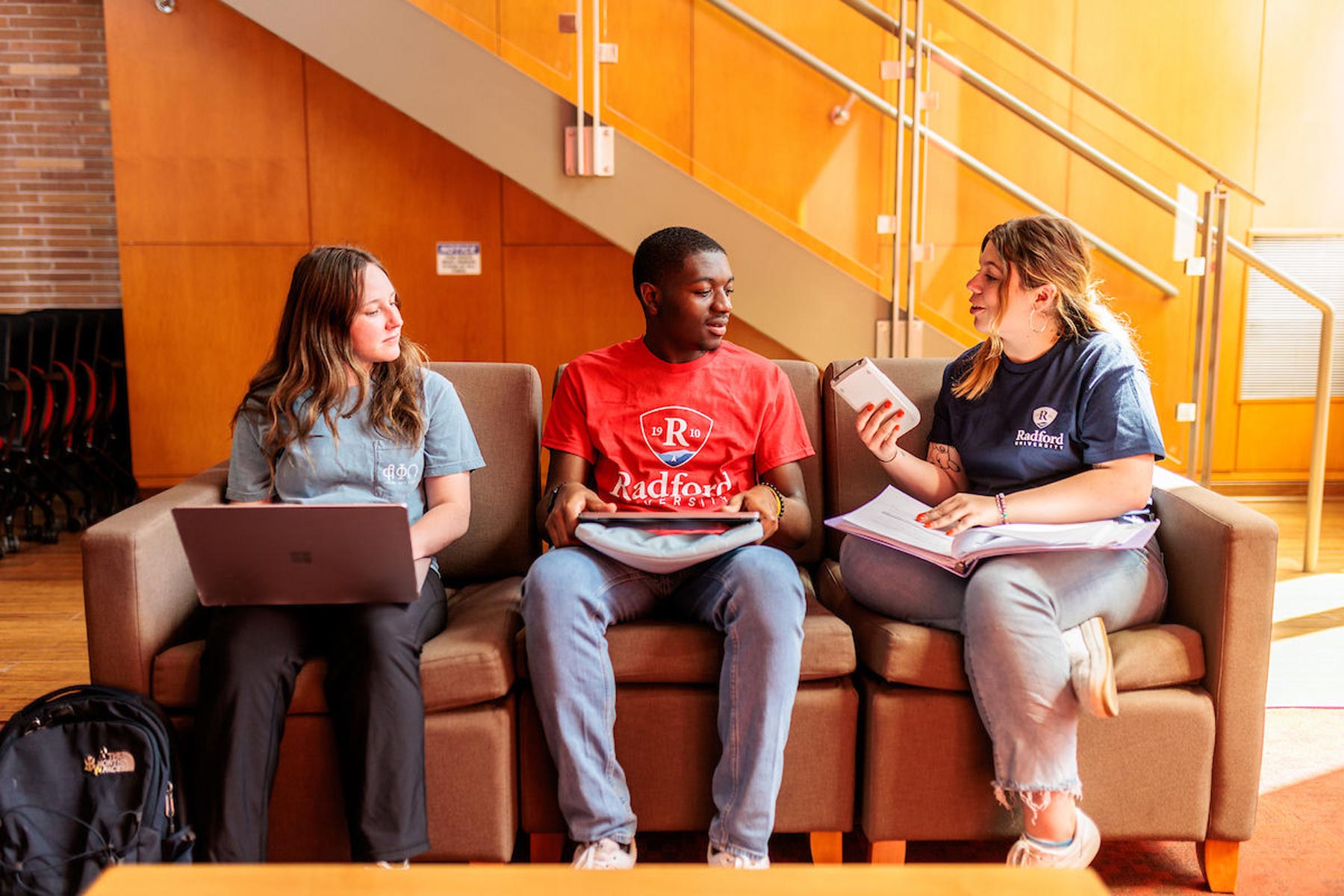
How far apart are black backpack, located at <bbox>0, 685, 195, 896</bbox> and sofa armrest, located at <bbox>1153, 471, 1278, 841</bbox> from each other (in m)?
1.78

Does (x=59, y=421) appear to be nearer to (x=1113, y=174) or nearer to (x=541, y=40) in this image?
(x=541, y=40)

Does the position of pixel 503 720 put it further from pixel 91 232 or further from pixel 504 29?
pixel 91 232

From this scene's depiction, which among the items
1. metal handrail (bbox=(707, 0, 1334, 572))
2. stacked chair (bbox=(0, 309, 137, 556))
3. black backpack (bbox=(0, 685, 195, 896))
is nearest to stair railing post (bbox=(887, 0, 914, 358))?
metal handrail (bbox=(707, 0, 1334, 572))

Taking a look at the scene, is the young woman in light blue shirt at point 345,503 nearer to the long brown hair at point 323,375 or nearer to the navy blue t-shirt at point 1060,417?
the long brown hair at point 323,375

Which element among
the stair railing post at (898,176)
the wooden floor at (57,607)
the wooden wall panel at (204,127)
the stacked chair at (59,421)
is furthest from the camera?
the wooden wall panel at (204,127)

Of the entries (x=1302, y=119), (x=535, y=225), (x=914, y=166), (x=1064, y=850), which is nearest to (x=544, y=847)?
(x=1064, y=850)

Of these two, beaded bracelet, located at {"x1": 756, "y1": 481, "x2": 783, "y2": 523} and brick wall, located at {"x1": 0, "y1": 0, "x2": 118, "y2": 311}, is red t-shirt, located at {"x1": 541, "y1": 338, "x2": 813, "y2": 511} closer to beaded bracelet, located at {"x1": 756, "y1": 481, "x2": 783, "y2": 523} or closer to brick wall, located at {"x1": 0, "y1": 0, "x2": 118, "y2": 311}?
beaded bracelet, located at {"x1": 756, "y1": 481, "x2": 783, "y2": 523}

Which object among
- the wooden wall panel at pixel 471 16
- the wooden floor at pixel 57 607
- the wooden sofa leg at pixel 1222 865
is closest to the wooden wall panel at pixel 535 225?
the wooden wall panel at pixel 471 16

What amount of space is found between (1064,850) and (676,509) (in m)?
0.92

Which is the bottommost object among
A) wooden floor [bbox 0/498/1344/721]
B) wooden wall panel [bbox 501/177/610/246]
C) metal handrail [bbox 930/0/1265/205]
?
wooden floor [bbox 0/498/1344/721]

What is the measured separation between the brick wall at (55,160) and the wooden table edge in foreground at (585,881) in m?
5.49

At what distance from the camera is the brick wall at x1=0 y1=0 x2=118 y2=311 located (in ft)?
18.4

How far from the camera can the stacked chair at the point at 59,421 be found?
14.3ft

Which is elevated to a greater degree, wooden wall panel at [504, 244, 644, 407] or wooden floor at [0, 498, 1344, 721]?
wooden wall panel at [504, 244, 644, 407]
